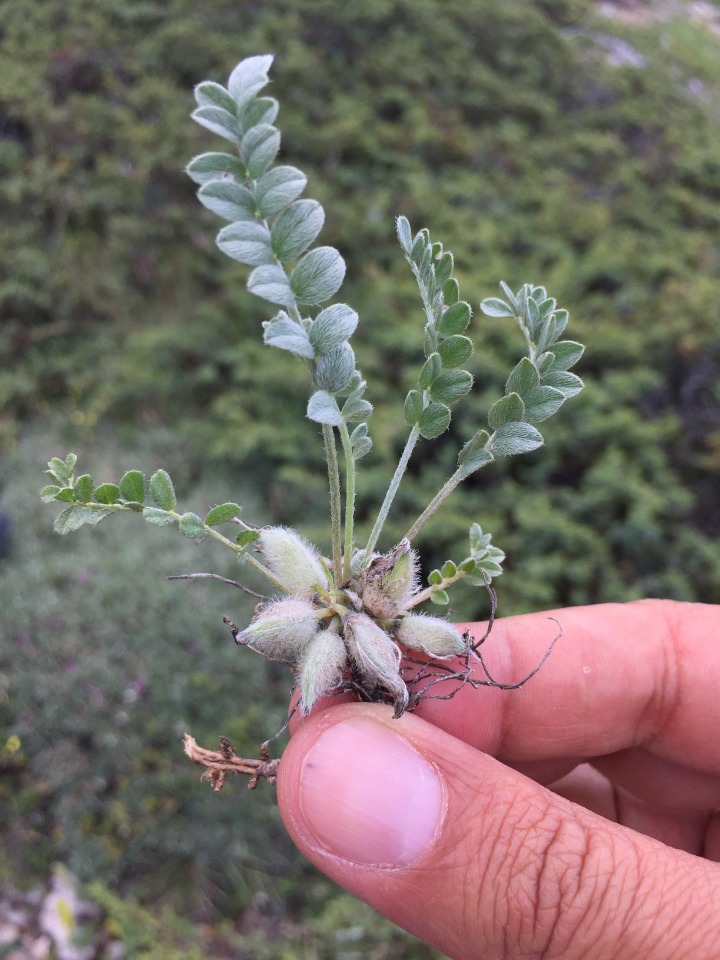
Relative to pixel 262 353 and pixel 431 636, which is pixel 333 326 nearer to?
pixel 431 636

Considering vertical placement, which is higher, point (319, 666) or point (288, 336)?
point (288, 336)

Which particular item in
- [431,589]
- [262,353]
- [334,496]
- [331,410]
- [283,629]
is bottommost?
[262,353]

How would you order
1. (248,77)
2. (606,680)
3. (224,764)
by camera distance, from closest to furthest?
(248,77) < (224,764) < (606,680)

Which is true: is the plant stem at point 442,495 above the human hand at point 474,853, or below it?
above

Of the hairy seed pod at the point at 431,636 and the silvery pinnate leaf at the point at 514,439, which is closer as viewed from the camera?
the silvery pinnate leaf at the point at 514,439

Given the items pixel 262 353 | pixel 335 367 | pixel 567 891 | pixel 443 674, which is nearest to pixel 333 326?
pixel 335 367

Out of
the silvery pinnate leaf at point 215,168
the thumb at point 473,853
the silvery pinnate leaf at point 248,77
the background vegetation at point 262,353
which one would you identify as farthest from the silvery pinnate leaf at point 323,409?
the background vegetation at point 262,353

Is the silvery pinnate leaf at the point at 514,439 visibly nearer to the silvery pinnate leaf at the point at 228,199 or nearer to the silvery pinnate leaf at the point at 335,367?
the silvery pinnate leaf at the point at 335,367
